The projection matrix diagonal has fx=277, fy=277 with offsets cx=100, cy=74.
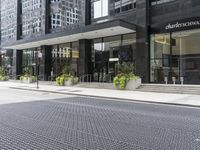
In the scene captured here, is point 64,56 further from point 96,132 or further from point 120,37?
point 96,132

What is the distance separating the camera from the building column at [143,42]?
28719mm

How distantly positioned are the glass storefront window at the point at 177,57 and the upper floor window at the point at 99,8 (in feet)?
24.2

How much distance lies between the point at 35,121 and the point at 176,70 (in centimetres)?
2077

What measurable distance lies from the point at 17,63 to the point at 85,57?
64.6 feet

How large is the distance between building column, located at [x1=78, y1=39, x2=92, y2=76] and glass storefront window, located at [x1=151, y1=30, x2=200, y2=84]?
359 inches

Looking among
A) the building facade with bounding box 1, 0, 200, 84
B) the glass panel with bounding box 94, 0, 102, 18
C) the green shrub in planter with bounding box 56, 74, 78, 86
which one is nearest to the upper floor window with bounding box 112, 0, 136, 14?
the building facade with bounding box 1, 0, 200, 84

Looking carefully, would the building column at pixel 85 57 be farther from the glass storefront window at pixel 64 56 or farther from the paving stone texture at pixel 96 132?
the paving stone texture at pixel 96 132

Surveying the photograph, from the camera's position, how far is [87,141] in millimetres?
6859

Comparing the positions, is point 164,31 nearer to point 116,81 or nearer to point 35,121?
point 116,81

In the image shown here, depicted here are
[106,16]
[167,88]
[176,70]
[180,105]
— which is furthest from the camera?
[106,16]

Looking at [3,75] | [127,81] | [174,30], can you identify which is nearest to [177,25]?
[174,30]

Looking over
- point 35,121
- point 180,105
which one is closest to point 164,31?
point 180,105

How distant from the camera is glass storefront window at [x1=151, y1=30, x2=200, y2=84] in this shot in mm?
26484

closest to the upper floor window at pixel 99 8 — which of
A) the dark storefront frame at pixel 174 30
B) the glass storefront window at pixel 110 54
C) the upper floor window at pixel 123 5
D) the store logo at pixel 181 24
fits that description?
the upper floor window at pixel 123 5
